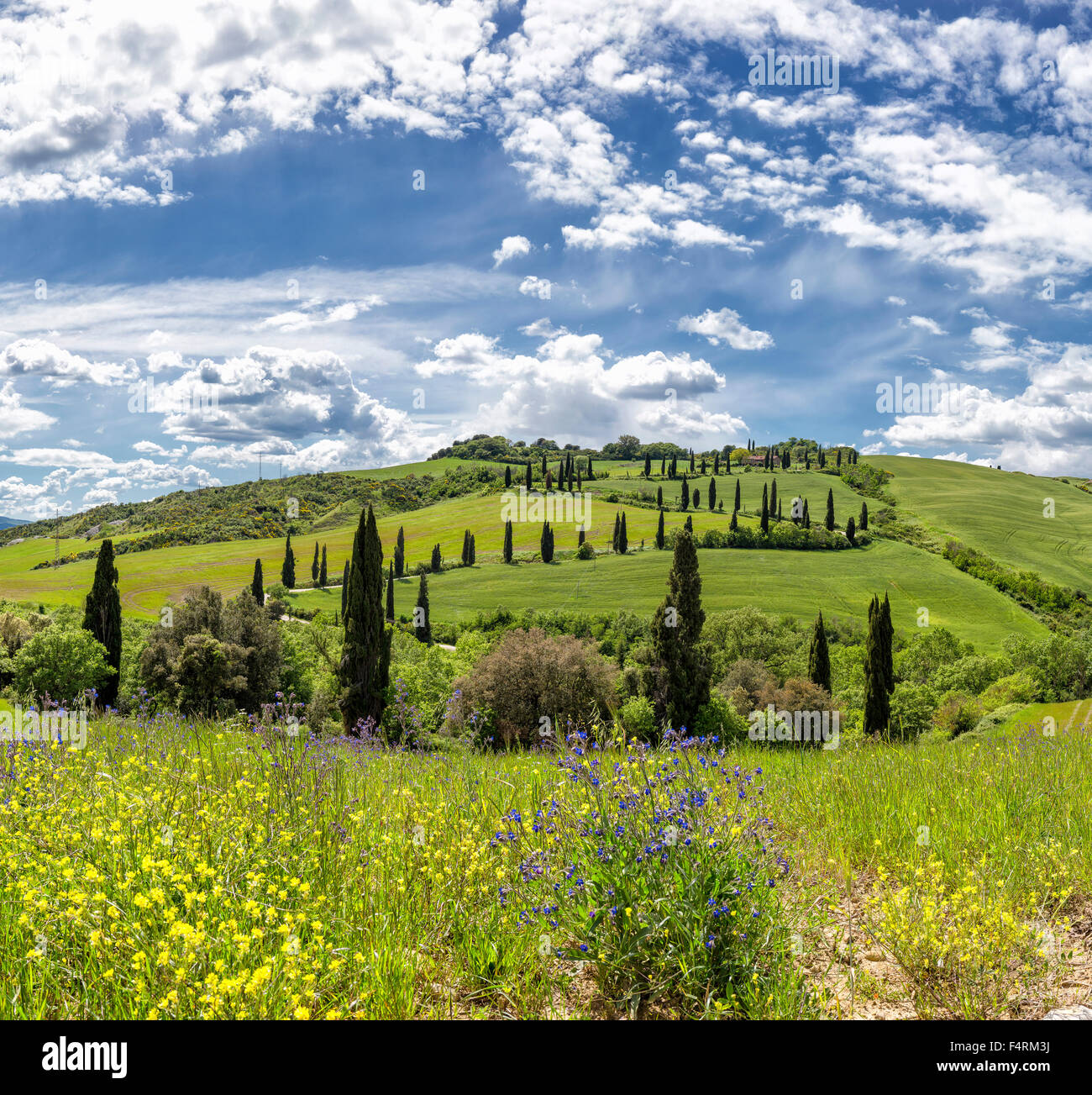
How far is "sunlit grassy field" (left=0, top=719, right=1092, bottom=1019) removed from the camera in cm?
344

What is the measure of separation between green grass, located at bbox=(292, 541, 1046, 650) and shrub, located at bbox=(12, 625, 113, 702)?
57.5 meters

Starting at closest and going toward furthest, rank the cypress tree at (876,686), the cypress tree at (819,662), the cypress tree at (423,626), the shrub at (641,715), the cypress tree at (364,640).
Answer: the shrub at (641,715)
the cypress tree at (364,640)
the cypress tree at (876,686)
the cypress tree at (819,662)
the cypress tree at (423,626)

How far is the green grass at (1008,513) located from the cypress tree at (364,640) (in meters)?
116

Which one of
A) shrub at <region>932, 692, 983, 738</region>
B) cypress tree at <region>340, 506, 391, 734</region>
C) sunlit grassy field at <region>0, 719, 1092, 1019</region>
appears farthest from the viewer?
shrub at <region>932, 692, 983, 738</region>

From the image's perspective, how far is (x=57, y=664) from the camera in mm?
33312

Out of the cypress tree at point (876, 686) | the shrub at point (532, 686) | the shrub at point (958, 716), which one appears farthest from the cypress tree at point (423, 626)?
the shrub at point (532, 686)

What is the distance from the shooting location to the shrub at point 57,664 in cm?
3250

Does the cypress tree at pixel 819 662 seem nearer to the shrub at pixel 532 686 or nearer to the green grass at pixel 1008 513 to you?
the shrub at pixel 532 686

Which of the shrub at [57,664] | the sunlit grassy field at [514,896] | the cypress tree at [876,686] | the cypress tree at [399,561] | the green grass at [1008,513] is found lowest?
the cypress tree at [876,686]

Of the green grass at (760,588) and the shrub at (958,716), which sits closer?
the shrub at (958,716)

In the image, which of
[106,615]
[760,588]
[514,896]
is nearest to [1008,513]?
[760,588]

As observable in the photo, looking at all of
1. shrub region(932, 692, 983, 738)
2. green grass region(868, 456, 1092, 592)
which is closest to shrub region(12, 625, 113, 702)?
shrub region(932, 692, 983, 738)

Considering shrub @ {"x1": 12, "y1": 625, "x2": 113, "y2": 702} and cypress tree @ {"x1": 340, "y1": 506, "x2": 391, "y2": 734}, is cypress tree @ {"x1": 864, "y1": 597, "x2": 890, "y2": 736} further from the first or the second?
shrub @ {"x1": 12, "y1": 625, "x2": 113, "y2": 702}
